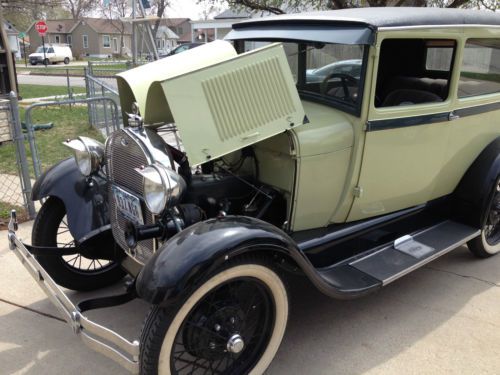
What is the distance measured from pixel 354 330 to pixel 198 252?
1.36m

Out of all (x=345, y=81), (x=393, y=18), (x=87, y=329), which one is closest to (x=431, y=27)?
(x=393, y=18)

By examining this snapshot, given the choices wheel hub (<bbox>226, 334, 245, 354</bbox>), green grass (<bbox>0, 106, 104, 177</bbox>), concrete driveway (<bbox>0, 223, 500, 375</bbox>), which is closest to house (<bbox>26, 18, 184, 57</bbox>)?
green grass (<bbox>0, 106, 104, 177</bbox>)

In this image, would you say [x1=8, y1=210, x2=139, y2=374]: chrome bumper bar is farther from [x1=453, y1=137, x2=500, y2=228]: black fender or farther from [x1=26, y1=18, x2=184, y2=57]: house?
[x1=26, y1=18, x2=184, y2=57]: house

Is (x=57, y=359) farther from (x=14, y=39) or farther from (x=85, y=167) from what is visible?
(x=14, y=39)

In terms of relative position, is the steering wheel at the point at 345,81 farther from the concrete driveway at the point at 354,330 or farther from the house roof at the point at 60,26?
the house roof at the point at 60,26

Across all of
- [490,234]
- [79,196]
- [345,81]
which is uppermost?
[345,81]

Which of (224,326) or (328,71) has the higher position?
(328,71)

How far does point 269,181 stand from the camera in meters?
2.84

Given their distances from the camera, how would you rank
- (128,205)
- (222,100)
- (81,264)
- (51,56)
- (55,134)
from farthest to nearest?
(51,56)
(55,134)
(81,264)
(128,205)
(222,100)

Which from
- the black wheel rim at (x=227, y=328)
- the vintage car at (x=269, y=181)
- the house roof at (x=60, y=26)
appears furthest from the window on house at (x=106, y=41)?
the black wheel rim at (x=227, y=328)

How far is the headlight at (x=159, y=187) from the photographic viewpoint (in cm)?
212

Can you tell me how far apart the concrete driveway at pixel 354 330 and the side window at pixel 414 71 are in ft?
4.45

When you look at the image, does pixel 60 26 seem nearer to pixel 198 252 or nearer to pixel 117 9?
pixel 117 9

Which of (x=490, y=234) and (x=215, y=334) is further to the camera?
(x=490, y=234)
